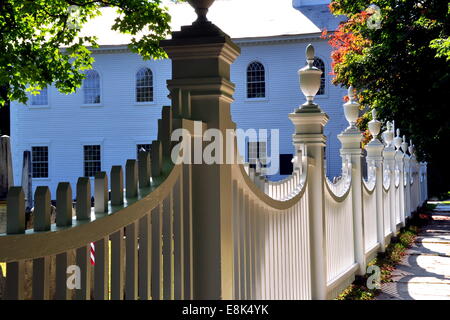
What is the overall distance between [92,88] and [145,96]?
112 inches

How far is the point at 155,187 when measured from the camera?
262cm

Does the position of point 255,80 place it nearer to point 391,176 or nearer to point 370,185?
point 391,176

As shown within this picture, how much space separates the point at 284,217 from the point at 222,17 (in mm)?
28340

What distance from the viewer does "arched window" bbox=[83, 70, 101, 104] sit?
32.1m

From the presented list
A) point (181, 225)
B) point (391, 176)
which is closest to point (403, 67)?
point (391, 176)

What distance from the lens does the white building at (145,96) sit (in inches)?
1168

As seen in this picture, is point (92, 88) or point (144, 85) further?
point (92, 88)

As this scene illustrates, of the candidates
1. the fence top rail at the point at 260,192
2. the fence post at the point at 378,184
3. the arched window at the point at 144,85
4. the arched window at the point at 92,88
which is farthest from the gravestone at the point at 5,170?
the arched window at the point at 92,88

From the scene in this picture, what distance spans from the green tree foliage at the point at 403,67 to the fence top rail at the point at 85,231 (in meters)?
19.2

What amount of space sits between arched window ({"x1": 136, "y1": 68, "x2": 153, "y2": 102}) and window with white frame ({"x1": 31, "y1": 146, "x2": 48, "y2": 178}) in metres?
5.56

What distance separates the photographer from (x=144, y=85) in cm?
3167

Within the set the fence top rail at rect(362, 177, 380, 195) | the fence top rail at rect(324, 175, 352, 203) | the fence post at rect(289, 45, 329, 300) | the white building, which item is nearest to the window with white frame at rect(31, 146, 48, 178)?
the white building

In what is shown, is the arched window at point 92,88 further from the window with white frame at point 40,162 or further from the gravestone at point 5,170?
the gravestone at point 5,170
